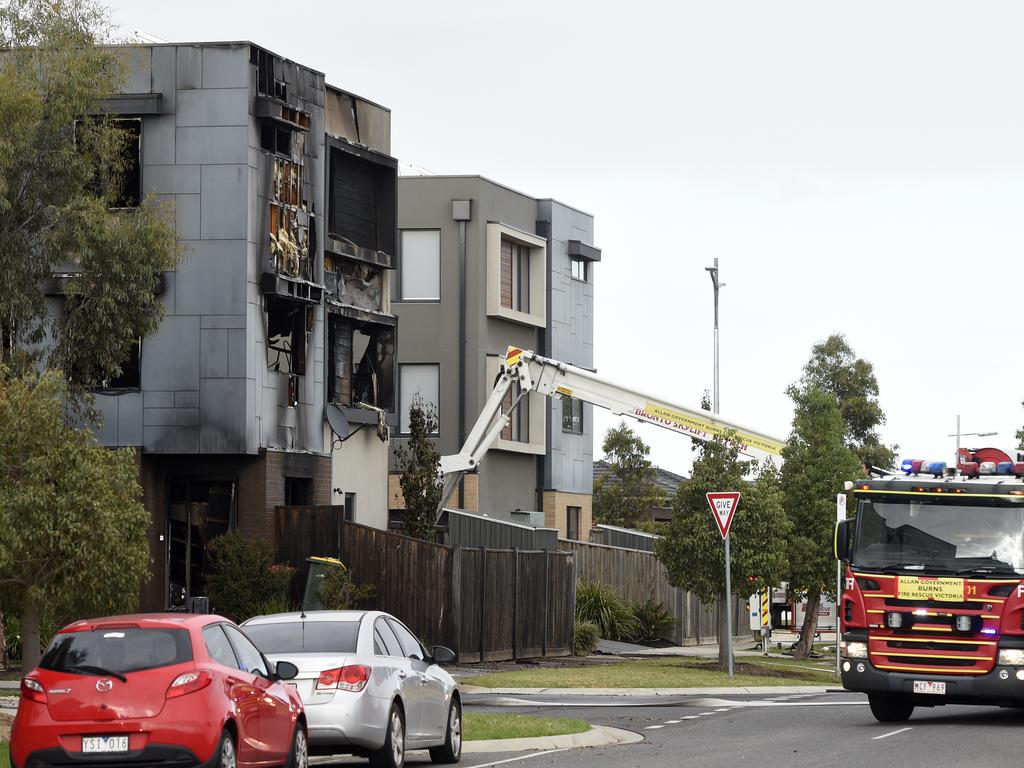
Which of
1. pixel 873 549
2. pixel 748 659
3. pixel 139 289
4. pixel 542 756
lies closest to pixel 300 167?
pixel 139 289

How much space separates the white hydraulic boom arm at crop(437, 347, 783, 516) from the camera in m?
38.6

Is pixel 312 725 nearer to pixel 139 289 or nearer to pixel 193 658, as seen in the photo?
pixel 193 658

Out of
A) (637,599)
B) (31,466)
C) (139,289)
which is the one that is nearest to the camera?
(31,466)

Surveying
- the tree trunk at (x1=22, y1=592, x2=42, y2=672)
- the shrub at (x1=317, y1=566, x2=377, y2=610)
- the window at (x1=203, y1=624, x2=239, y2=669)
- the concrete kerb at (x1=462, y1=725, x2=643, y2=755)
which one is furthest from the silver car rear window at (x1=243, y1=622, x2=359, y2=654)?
the shrub at (x1=317, y1=566, x2=377, y2=610)

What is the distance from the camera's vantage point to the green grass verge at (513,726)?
19.3m

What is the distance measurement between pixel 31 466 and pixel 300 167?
13.6m

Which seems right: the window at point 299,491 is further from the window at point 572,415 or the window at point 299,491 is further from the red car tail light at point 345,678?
the red car tail light at point 345,678

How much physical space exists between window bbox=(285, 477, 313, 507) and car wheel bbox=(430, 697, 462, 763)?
16.1 metres

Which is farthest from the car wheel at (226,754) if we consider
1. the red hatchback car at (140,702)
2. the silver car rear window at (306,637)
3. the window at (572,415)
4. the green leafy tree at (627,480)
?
the green leafy tree at (627,480)

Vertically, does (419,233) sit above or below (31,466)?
above

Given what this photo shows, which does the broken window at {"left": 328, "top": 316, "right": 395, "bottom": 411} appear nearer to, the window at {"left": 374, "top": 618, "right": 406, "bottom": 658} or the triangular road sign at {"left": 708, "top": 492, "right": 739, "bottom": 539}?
the triangular road sign at {"left": 708, "top": 492, "right": 739, "bottom": 539}

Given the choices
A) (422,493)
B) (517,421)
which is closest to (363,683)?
(422,493)

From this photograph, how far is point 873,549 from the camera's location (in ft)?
69.1

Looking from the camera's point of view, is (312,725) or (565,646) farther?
(565,646)
